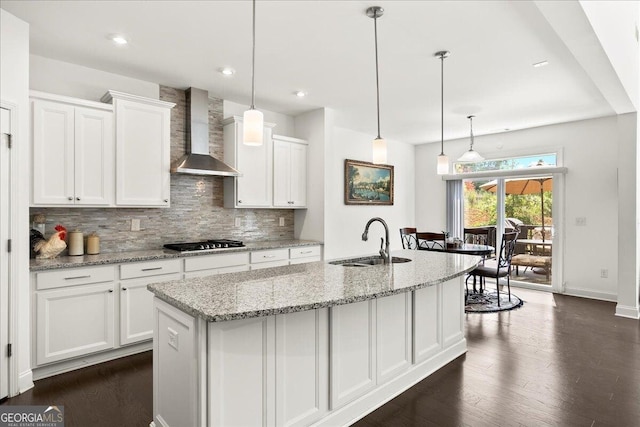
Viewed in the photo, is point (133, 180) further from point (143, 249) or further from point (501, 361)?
point (501, 361)

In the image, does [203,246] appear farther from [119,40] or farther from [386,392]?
[386,392]

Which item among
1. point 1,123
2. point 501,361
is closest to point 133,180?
point 1,123

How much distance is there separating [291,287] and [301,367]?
0.44m

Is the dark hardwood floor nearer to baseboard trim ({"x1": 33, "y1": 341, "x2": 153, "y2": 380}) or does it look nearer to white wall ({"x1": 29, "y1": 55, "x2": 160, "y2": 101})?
baseboard trim ({"x1": 33, "y1": 341, "x2": 153, "y2": 380})

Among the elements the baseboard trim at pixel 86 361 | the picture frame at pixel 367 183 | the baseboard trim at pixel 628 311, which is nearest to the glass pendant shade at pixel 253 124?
the baseboard trim at pixel 86 361

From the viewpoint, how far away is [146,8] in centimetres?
251

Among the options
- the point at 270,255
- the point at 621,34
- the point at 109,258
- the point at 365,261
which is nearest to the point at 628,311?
the point at 621,34

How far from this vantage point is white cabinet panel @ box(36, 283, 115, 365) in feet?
9.29

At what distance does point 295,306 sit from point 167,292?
718 mm

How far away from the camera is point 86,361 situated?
122 inches

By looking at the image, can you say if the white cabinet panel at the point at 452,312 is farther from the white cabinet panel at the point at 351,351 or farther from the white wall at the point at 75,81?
the white wall at the point at 75,81

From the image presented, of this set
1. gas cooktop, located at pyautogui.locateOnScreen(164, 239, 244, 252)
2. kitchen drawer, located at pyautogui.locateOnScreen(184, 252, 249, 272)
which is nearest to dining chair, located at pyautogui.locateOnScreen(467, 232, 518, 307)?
kitchen drawer, located at pyautogui.locateOnScreen(184, 252, 249, 272)

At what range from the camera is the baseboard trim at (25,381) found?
2.63 metres

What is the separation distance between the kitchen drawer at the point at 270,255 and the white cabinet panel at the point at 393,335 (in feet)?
6.66
